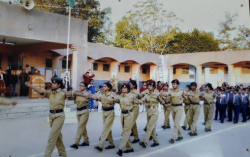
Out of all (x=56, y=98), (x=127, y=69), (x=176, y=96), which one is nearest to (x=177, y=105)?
(x=176, y=96)

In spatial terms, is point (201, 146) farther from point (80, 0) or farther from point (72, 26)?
point (80, 0)

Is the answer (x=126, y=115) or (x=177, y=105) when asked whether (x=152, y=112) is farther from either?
(x=177, y=105)

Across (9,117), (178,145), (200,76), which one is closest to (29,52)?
(9,117)

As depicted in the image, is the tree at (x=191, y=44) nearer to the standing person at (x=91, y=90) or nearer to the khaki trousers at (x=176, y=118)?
the standing person at (x=91, y=90)

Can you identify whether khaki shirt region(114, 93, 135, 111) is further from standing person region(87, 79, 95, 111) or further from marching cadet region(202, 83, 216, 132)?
standing person region(87, 79, 95, 111)

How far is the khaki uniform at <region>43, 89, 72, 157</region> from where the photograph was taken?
196 inches

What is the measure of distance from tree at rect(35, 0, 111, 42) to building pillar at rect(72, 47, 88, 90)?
8529 mm

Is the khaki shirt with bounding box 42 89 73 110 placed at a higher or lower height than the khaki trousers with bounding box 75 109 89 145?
higher

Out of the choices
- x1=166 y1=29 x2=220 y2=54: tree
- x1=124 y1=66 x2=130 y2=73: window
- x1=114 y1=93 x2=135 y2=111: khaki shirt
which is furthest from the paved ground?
x1=166 y1=29 x2=220 y2=54: tree

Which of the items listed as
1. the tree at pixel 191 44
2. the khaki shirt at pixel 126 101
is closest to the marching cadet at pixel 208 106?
the khaki shirt at pixel 126 101

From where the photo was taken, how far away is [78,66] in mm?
14172

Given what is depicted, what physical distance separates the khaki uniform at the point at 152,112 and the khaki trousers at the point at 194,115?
1.99m

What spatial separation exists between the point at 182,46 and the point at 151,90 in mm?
28723

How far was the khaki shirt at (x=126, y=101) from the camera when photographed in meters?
6.07
